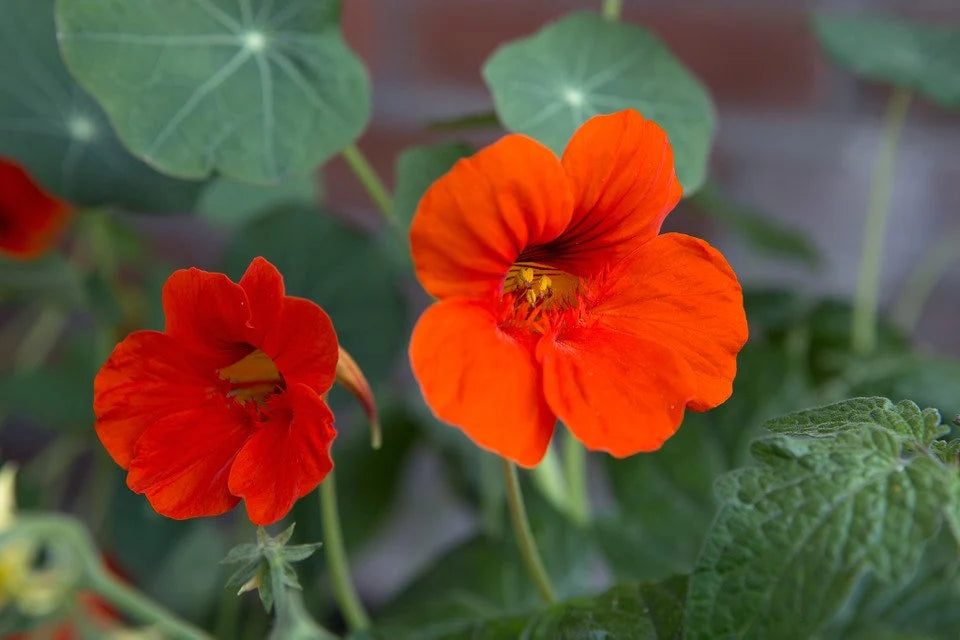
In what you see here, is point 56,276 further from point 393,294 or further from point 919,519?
point 919,519

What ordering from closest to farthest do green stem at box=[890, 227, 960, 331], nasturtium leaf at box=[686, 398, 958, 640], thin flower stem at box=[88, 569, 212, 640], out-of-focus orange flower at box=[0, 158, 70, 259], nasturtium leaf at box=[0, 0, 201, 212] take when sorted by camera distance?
nasturtium leaf at box=[686, 398, 958, 640]
thin flower stem at box=[88, 569, 212, 640]
nasturtium leaf at box=[0, 0, 201, 212]
out-of-focus orange flower at box=[0, 158, 70, 259]
green stem at box=[890, 227, 960, 331]

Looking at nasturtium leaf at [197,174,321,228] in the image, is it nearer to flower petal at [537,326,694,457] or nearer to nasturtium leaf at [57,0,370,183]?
nasturtium leaf at [57,0,370,183]

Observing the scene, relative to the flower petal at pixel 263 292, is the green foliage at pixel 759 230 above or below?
below

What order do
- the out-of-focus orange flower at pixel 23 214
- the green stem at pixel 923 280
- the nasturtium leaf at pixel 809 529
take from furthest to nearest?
1. the green stem at pixel 923 280
2. the out-of-focus orange flower at pixel 23 214
3. the nasturtium leaf at pixel 809 529

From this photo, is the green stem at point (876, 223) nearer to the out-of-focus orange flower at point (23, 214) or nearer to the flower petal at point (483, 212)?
the flower petal at point (483, 212)

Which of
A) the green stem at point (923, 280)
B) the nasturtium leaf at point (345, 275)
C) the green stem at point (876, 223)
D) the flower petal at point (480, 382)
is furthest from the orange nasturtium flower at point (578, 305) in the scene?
the green stem at point (923, 280)

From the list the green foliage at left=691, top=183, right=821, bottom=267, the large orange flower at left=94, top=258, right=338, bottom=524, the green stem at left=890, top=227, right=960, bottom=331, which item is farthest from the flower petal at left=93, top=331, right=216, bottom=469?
the green stem at left=890, top=227, right=960, bottom=331
